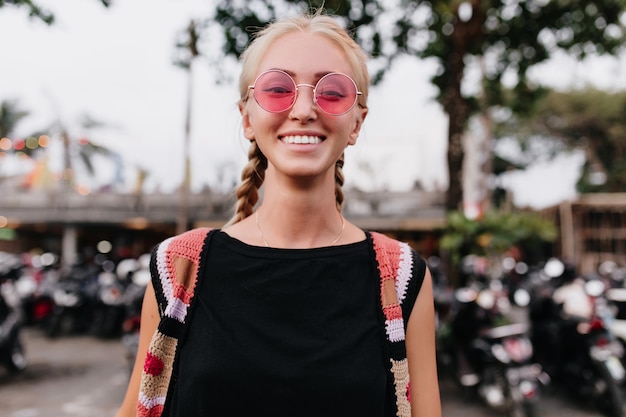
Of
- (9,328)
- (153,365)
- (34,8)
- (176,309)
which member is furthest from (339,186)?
(9,328)

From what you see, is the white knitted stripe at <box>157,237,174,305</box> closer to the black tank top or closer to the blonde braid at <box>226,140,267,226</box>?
the black tank top

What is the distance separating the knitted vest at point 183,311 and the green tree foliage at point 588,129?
25.6m

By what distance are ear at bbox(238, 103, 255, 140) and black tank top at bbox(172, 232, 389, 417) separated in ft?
0.91

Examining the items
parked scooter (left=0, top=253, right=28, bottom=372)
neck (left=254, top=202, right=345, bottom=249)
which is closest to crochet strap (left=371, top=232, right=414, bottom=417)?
neck (left=254, top=202, right=345, bottom=249)

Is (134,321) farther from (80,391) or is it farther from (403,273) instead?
(403,273)

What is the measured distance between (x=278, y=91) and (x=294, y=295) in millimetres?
463

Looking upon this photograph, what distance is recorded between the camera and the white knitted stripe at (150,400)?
4.06 ft

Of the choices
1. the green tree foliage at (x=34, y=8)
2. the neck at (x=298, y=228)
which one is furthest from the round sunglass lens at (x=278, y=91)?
the green tree foliage at (x=34, y=8)

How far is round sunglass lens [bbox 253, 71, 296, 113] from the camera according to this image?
129cm

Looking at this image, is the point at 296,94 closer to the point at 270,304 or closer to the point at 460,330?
the point at 270,304

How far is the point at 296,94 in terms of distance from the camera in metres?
1.29

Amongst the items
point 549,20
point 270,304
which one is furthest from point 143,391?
point 549,20

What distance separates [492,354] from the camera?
5.09m

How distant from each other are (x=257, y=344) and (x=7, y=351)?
20.3ft
